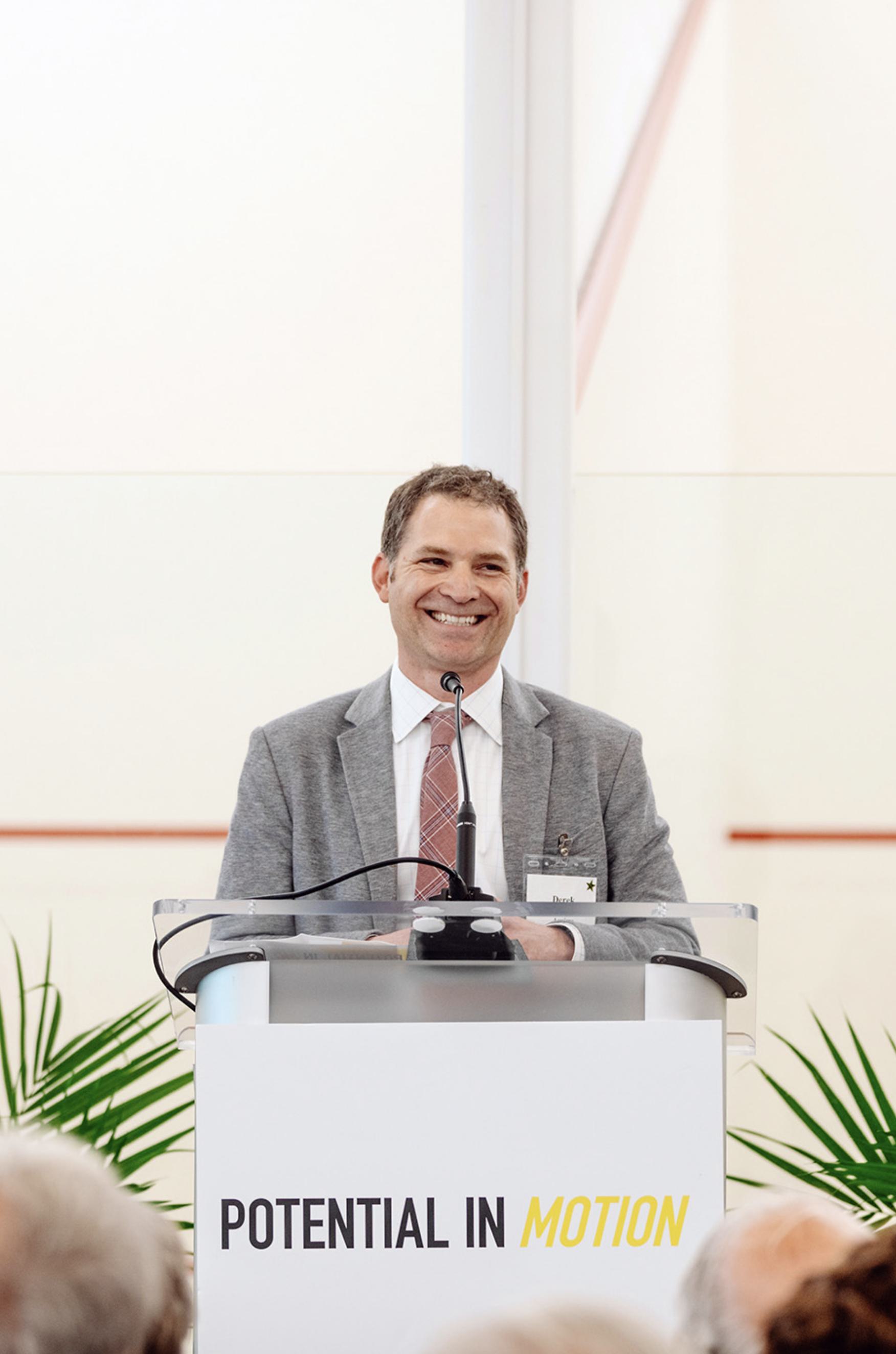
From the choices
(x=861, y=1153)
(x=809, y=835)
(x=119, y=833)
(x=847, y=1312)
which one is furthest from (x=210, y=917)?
(x=809, y=835)

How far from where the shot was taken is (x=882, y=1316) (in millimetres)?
742

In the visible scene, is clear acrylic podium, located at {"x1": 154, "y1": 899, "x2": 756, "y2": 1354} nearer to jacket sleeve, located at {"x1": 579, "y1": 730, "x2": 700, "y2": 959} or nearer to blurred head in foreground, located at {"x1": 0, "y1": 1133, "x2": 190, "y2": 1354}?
blurred head in foreground, located at {"x1": 0, "y1": 1133, "x2": 190, "y2": 1354}

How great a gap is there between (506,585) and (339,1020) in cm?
138

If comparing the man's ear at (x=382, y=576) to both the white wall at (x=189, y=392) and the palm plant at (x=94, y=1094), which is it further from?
Answer: the white wall at (x=189, y=392)

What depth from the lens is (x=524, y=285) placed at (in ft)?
12.4

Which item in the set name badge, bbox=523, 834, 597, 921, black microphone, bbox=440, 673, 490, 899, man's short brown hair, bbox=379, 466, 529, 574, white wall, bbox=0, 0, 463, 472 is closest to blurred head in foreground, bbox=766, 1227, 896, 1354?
black microphone, bbox=440, 673, 490, 899

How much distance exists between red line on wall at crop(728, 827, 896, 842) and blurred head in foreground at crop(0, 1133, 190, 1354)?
3.00 meters

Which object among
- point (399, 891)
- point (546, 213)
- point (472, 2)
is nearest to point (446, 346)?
point (546, 213)

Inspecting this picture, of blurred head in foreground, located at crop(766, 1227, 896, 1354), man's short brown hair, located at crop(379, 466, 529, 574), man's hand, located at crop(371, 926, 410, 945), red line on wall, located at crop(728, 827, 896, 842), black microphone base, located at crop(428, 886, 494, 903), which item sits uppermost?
man's short brown hair, located at crop(379, 466, 529, 574)

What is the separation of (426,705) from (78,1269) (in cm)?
186

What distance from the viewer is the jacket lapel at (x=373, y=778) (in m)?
2.45

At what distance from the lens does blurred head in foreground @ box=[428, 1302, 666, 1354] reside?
61cm

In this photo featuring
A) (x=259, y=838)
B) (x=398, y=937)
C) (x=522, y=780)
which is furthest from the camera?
(x=522, y=780)

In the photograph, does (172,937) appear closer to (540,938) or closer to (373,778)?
(540,938)
